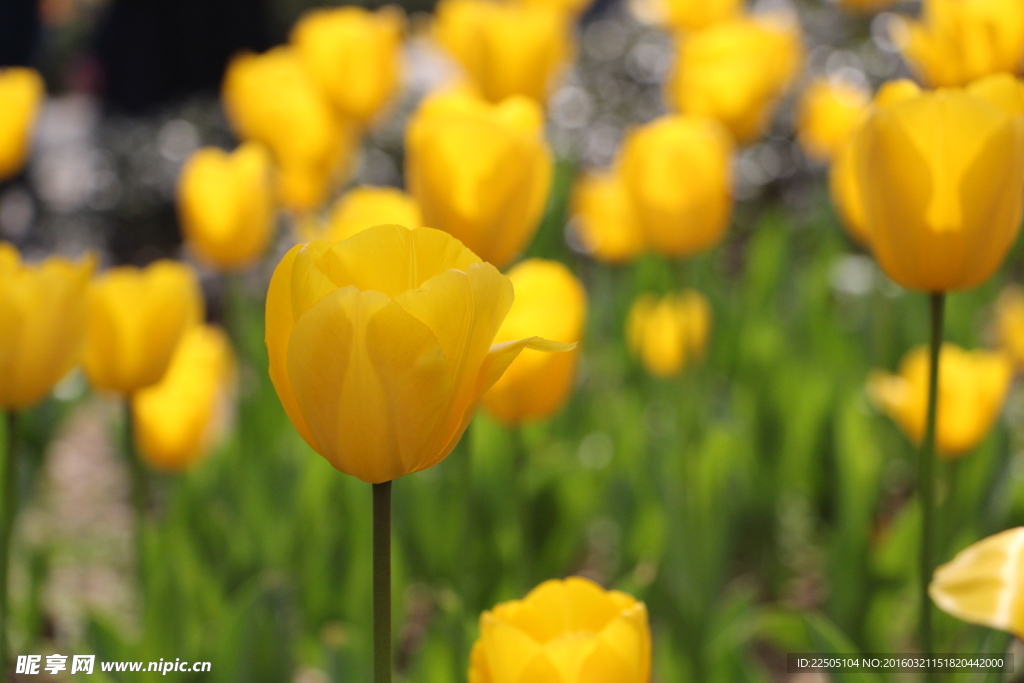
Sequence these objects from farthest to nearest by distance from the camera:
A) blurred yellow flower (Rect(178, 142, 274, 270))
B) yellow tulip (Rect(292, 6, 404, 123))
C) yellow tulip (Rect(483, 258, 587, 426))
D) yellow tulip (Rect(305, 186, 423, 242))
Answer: yellow tulip (Rect(292, 6, 404, 123)) < blurred yellow flower (Rect(178, 142, 274, 270)) < yellow tulip (Rect(305, 186, 423, 242)) < yellow tulip (Rect(483, 258, 587, 426))

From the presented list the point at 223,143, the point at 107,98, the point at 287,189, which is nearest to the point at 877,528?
the point at 287,189

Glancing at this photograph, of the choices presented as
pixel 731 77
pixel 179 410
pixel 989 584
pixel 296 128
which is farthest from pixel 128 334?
pixel 731 77

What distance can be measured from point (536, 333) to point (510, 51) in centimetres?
110

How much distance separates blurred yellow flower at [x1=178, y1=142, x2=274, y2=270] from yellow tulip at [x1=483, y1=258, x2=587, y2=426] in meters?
0.90

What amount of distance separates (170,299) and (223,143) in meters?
3.90

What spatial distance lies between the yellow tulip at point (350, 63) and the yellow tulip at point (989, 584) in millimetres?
1742

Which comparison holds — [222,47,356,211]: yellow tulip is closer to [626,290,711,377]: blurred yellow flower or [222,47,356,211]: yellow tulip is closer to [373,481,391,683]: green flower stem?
[626,290,711,377]: blurred yellow flower

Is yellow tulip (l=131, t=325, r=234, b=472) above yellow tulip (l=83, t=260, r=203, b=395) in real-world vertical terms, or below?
below

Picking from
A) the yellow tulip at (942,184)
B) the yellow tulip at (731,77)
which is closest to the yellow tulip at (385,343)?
the yellow tulip at (942,184)

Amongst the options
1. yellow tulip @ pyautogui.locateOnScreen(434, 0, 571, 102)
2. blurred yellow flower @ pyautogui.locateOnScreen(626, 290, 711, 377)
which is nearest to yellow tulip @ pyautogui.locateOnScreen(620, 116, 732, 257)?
blurred yellow flower @ pyautogui.locateOnScreen(626, 290, 711, 377)

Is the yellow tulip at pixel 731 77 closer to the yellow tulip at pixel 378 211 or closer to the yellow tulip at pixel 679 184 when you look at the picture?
the yellow tulip at pixel 679 184

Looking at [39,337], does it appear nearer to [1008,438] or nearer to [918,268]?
[918,268]

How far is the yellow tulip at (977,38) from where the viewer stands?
1.28 m

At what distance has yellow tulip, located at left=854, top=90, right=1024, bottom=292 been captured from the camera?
0.81m
